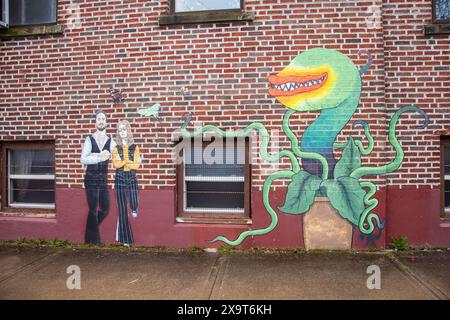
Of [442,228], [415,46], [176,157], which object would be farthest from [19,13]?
[442,228]

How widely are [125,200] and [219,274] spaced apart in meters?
1.94

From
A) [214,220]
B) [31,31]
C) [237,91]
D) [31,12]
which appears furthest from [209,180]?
[31,12]

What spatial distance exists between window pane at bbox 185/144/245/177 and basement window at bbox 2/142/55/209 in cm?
225

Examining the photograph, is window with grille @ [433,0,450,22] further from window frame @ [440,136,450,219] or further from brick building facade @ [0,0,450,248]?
window frame @ [440,136,450,219]

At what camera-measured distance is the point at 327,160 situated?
15.1 feet

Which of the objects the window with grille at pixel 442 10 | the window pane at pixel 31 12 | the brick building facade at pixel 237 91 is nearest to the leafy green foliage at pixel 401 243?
the brick building facade at pixel 237 91

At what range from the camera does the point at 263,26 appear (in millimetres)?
4680

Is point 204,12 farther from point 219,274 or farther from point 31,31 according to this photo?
point 219,274

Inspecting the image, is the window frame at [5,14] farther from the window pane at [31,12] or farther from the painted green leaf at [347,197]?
the painted green leaf at [347,197]

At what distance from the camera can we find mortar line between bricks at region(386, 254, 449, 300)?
10.5ft

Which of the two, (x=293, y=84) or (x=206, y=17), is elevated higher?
(x=206, y=17)

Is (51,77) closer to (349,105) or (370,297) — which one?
(349,105)

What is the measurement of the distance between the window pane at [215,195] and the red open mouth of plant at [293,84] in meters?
1.44

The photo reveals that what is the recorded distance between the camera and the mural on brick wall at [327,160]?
4570 mm
